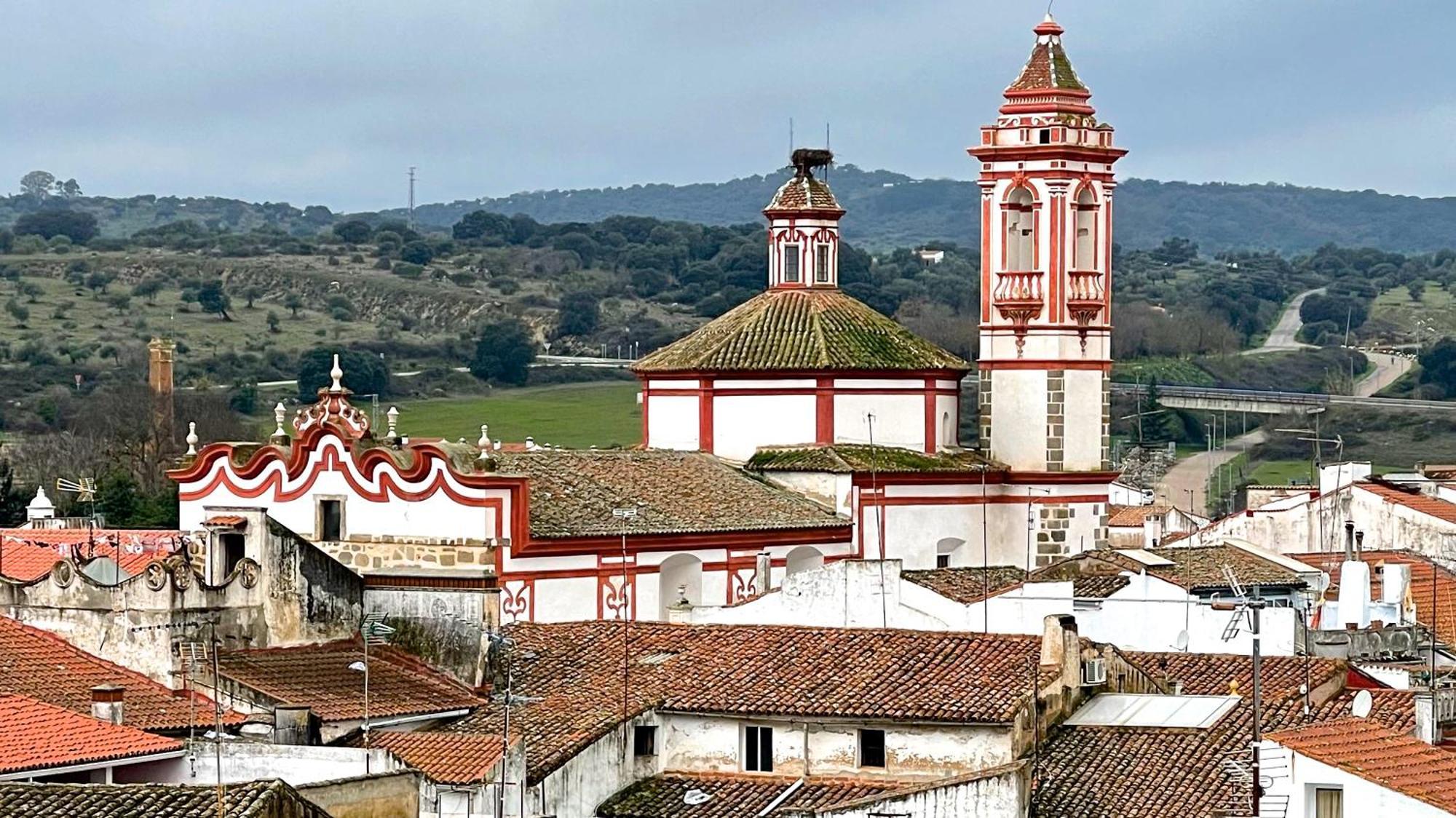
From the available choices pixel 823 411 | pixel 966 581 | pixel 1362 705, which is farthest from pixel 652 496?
pixel 1362 705

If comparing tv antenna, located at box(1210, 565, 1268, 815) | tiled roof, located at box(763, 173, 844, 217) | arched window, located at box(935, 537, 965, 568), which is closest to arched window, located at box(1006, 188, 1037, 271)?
tiled roof, located at box(763, 173, 844, 217)

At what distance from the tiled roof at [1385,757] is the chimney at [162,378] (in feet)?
198

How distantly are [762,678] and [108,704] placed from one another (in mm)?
5677

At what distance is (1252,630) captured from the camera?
37.7 metres

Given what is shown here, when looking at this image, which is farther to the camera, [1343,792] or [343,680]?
[343,680]

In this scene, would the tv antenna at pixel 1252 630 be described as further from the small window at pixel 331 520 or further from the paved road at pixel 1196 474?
the paved road at pixel 1196 474

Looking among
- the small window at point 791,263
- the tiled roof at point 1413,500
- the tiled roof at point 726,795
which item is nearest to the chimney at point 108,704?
the tiled roof at point 726,795

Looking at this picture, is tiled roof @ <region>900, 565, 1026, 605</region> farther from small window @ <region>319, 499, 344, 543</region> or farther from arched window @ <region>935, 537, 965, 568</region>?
small window @ <region>319, 499, 344, 543</region>

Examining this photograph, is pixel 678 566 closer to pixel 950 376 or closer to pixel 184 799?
pixel 950 376

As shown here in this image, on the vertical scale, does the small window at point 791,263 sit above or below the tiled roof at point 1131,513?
above

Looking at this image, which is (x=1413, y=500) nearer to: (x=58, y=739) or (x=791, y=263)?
(x=791, y=263)

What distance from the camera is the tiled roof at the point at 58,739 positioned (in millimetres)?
30672

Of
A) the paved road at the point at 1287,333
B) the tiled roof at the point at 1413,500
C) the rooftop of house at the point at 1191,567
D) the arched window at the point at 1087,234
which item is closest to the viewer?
the rooftop of house at the point at 1191,567

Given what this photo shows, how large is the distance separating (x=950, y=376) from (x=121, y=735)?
2148 cm
